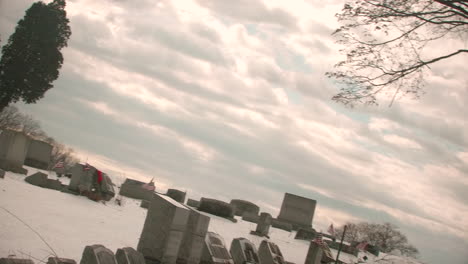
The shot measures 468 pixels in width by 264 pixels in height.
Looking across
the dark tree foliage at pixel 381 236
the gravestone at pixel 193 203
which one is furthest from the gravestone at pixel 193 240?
the dark tree foliage at pixel 381 236

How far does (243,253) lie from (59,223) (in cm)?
386

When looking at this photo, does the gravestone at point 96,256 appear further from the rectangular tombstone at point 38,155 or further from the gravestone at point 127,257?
the rectangular tombstone at point 38,155

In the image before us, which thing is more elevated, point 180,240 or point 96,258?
point 180,240

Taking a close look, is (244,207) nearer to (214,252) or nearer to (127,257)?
(214,252)

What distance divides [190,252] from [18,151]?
11551mm

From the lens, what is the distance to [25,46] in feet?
97.1

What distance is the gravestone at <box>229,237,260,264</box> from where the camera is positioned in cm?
908

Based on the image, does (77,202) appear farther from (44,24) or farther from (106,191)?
(44,24)

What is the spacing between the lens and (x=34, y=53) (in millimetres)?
29594

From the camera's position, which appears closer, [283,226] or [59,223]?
[59,223]

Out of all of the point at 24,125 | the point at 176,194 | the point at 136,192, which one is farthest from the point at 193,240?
the point at 24,125

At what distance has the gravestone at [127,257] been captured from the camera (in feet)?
19.0

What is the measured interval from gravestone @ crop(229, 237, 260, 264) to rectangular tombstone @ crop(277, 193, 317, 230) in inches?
670

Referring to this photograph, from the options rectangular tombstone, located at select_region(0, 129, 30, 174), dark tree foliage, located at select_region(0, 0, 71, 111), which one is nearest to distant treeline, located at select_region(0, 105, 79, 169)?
dark tree foliage, located at select_region(0, 0, 71, 111)
